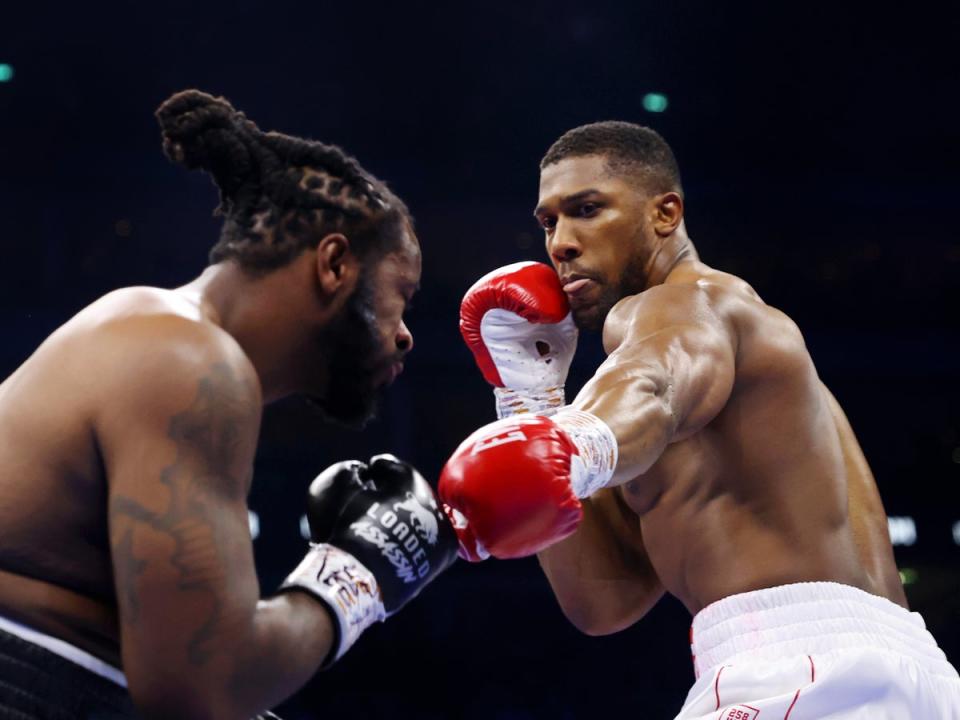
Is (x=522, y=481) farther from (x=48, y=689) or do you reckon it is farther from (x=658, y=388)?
(x=48, y=689)

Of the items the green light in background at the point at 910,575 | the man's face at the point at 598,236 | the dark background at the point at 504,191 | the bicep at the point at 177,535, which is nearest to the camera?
the bicep at the point at 177,535

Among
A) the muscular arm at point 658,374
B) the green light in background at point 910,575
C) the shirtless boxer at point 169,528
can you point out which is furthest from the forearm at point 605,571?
the green light in background at point 910,575

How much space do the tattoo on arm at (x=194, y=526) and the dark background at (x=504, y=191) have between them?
252 inches

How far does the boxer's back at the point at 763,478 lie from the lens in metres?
2.20

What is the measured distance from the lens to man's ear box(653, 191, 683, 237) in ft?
9.21

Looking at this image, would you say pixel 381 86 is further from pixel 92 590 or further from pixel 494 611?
pixel 92 590

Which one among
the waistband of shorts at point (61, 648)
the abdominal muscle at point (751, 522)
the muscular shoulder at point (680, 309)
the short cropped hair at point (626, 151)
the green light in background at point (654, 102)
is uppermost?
the green light in background at point (654, 102)

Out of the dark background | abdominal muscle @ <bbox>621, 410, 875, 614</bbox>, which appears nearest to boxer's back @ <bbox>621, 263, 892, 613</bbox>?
abdominal muscle @ <bbox>621, 410, 875, 614</bbox>

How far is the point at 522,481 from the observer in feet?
5.03

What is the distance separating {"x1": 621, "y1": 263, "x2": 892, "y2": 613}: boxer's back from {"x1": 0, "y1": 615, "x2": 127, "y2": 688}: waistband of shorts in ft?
4.10

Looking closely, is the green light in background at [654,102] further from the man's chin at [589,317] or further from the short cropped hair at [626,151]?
the man's chin at [589,317]

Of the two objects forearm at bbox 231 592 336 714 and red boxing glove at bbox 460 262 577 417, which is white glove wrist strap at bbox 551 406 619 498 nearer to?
forearm at bbox 231 592 336 714

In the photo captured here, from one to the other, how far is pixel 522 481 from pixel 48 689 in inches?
27.3

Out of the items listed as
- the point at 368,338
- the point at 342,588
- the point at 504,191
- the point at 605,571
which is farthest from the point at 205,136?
the point at 504,191
